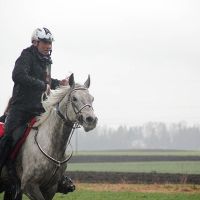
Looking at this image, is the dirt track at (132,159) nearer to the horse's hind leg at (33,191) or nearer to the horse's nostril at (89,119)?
the horse's hind leg at (33,191)

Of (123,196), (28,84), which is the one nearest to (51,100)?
(28,84)

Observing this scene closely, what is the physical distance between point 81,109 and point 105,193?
12.5 meters

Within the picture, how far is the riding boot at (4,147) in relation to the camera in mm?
8414

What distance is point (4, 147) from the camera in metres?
8.41

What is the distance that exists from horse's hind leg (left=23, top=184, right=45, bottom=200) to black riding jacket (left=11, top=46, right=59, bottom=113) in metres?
1.33

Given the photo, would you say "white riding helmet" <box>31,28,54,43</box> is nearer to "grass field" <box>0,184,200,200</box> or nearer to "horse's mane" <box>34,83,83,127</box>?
"horse's mane" <box>34,83,83,127</box>

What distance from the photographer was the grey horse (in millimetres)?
7883

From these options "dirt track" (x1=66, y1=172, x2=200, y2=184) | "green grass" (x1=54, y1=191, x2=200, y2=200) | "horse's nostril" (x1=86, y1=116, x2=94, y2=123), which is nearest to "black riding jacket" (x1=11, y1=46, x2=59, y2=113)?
"horse's nostril" (x1=86, y1=116, x2=94, y2=123)

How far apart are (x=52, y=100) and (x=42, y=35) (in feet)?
3.62

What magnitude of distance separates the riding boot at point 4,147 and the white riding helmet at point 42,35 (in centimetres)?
170

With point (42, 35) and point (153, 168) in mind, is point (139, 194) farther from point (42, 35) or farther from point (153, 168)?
point (153, 168)

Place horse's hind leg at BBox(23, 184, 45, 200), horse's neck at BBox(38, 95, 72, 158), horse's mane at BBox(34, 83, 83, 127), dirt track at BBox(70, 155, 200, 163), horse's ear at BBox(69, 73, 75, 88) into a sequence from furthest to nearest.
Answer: dirt track at BBox(70, 155, 200, 163) → horse's mane at BBox(34, 83, 83, 127) → horse's neck at BBox(38, 95, 72, 158) → horse's ear at BBox(69, 73, 75, 88) → horse's hind leg at BBox(23, 184, 45, 200)

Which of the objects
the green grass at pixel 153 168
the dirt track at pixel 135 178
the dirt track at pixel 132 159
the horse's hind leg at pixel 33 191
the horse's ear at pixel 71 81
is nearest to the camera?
the horse's hind leg at pixel 33 191

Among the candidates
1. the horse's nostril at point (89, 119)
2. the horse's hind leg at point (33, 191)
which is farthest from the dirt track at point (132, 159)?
the horse's nostril at point (89, 119)
